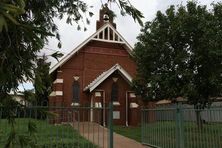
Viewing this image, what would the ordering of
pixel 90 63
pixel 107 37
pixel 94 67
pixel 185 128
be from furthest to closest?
1. pixel 107 37
2. pixel 94 67
3. pixel 90 63
4. pixel 185 128

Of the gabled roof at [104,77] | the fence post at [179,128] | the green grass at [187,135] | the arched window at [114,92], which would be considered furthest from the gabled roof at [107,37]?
the fence post at [179,128]

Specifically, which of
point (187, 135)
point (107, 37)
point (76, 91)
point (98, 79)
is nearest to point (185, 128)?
point (187, 135)

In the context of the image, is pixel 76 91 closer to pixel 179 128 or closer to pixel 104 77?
pixel 104 77

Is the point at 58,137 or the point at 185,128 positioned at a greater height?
the point at 185,128

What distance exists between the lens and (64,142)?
1199 centimetres

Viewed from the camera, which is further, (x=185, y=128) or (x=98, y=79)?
(x=98, y=79)

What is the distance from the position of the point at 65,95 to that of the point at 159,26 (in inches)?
387

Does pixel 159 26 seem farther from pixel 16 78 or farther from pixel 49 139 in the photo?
pixel 16 78

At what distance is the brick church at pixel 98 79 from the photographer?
27281 millimetres

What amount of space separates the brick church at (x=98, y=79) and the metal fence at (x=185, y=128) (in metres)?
12.5

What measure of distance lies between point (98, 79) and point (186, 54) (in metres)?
8.33

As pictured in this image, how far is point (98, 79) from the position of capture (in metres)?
26.9

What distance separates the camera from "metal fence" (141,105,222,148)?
431 inches

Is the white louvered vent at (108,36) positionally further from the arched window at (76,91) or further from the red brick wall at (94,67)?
A: the arched window at (76,91)
